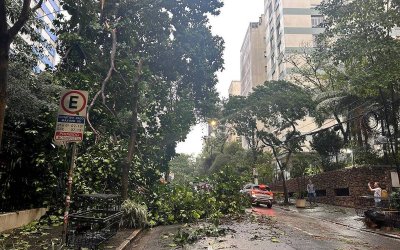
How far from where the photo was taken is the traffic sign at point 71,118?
736 cm

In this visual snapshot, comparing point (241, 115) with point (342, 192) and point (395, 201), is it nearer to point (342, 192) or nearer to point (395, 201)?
point (342, 192)

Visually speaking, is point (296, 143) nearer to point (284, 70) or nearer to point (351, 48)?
point (351, 48)

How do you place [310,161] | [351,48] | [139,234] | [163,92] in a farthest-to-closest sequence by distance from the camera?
[310,161] < [163,92] < [351,48] < [139,234]

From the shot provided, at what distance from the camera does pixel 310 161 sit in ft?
114

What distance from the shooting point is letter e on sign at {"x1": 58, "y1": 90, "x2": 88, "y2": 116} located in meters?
7.58

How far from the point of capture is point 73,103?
7.65 meters

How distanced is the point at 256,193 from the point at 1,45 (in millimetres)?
22263

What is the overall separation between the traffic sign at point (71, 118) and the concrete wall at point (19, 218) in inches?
176

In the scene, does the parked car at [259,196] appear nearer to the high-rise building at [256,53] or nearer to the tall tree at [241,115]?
the tall tree at [241,115]

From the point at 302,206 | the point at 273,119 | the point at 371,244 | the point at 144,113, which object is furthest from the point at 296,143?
the point at 371,244

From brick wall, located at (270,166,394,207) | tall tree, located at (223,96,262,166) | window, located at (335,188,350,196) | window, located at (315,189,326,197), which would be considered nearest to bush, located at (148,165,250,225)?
brick wall, located at (270,166,394,207)

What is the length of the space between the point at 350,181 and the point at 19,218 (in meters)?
20.4

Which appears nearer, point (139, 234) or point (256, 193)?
point (139, 234)

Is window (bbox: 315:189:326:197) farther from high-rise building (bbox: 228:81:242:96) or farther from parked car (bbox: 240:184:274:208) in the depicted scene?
high-rise building (bbox: 228:81:242:96)
